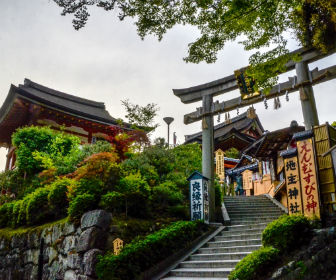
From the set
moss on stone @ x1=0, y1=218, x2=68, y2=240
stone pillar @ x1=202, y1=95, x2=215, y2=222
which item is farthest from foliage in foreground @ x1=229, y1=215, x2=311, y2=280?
moss on stone @ x1=0, y1=218, x2=68, y2=240

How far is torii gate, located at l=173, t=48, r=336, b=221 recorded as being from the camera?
10.7 m

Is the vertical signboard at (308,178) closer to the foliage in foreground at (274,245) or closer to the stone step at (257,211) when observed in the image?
the foliage in foreground at (274,245)

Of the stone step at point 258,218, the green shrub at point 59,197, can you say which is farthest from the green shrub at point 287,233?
the green shrub at point 59,197

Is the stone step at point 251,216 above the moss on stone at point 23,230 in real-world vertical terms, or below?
above

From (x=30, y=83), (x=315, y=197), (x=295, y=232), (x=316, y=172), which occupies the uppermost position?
(x=30, y=83)

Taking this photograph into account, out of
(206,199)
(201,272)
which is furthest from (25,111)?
(201,272)

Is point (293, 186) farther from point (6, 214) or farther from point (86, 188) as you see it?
point (6, 214)

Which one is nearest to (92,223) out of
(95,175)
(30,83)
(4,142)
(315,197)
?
(95,175)

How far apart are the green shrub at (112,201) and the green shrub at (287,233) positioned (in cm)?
457

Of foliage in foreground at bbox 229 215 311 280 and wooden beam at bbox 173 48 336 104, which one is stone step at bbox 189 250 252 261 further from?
wooden beam at bbox 173 48 336 104

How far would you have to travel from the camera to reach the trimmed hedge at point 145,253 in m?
8.03

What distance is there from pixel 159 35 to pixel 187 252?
6.61 m

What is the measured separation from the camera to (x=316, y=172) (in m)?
8.38

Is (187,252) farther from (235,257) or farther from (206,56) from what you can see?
(206,56)
